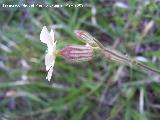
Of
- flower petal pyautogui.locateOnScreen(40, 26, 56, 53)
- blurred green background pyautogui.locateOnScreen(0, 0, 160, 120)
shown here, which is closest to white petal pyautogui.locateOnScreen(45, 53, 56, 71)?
flower petal pyautogui.locateOnScreen(40, 26, 56, 53)

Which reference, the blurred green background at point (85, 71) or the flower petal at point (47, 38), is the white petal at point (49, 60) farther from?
the blurred green background at point (85, 71)

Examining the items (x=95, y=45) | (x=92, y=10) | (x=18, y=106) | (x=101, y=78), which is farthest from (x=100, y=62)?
(x=95, y=45)

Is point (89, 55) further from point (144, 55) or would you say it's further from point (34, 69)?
point (34, 69)

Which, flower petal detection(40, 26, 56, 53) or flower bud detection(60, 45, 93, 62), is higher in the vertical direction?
flower petal detection(40, 26, 56, 53)

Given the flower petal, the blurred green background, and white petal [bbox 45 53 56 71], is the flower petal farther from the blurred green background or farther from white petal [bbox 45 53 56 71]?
the blurred green background

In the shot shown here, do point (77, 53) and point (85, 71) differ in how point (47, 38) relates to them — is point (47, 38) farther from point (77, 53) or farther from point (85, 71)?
point (85, 71)

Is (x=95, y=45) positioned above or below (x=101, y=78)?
above

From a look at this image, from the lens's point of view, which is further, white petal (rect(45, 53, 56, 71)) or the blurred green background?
the blurred green background

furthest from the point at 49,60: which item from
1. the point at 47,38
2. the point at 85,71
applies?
the point at 85,71
